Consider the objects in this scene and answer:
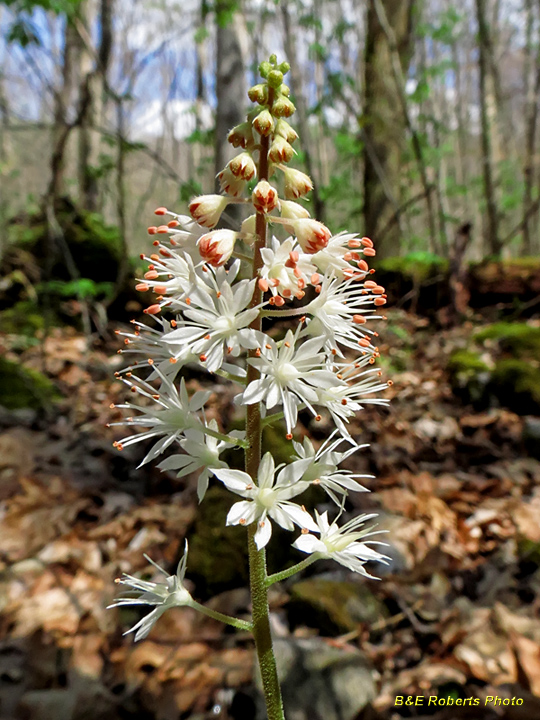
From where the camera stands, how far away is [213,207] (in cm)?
143

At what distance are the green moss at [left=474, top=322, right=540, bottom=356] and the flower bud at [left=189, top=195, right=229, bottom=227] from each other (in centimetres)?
448

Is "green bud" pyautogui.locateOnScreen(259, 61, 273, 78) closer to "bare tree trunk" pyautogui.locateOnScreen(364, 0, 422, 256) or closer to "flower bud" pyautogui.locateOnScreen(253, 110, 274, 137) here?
"flower bud" pyautogui.locateOnScreen(253, 110, 274, 137)

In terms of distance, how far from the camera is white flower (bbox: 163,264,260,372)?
4.39ft

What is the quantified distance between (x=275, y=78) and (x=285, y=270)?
545mm

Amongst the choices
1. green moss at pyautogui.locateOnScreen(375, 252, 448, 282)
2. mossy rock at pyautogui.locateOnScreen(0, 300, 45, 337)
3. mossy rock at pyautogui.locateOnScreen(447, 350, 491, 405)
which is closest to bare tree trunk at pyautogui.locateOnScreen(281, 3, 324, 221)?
green moss at pyautogui.locateOnScreen(375, 252, 448, 282)

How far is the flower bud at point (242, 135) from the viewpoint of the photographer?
1458 mm

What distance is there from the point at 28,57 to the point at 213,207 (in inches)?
200

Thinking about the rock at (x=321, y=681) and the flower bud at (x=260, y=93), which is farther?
the rock at (x=321, y=681)

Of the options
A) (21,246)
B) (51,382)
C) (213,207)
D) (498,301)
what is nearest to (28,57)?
(51,382)

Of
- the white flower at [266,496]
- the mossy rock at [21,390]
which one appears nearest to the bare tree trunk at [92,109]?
the mossy rock at [21,390]

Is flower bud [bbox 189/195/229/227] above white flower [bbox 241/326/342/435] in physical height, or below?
above

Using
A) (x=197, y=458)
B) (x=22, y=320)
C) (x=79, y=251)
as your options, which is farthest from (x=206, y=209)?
(x=79, y=251)

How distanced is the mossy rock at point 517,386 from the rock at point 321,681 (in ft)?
9.74

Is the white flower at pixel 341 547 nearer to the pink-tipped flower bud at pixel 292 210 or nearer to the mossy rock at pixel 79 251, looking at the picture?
the pink-tipped flower bud at pixel 292 210
